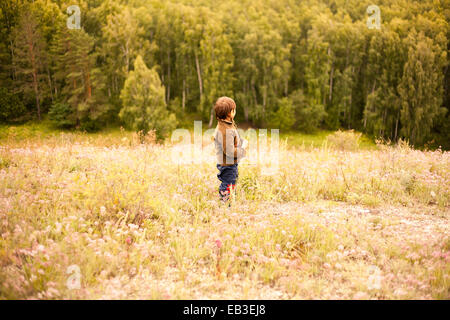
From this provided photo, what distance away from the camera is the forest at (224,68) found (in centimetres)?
3469

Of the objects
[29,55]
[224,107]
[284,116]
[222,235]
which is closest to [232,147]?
[224,107]

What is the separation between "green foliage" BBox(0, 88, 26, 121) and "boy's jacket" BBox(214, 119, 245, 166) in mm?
36476

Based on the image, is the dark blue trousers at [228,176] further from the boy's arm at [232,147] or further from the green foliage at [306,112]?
the green foliage at [306,112]

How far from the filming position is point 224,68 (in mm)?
39312

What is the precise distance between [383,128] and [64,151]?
38125 mm

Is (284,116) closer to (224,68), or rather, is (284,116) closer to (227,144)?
(224,68)

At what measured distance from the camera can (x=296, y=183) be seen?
547 centimetres

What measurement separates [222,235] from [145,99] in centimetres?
2847

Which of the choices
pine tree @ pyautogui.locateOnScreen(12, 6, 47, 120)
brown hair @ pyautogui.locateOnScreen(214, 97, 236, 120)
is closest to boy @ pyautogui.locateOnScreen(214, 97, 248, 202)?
brown hair @ pyautogui.locateOnScreen(214, 97, 236, 120)

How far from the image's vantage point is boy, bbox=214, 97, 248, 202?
15.0 feet

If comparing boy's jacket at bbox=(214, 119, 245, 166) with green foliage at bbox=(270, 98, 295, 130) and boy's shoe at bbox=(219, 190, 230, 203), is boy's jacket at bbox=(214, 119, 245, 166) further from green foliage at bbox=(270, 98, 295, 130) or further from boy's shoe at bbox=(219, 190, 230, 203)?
green foliage at bbox=(270, 98, 295, 130)

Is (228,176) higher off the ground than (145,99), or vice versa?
(228,176)

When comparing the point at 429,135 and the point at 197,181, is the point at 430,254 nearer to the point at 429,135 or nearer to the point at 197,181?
the point at 197,181
